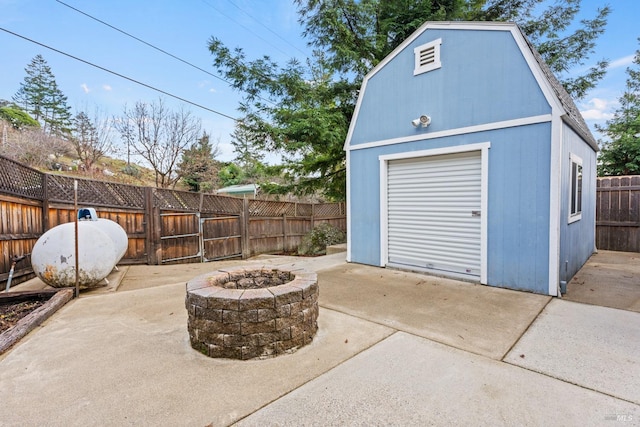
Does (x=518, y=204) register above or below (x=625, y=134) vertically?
below

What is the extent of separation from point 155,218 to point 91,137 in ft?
28.0

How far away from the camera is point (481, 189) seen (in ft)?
15.3

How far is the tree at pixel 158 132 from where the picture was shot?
11.7 meters

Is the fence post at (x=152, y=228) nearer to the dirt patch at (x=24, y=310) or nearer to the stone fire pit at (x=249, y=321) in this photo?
the dirt patch at (x=24, y=310)

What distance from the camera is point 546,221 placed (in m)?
4.07

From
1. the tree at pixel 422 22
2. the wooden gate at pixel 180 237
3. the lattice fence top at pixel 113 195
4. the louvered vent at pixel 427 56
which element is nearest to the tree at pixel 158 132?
the lattice fence top at pixel 113 195

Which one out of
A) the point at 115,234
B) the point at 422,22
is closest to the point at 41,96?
the point at 115,234

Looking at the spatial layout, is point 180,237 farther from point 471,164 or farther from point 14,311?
point 471,164

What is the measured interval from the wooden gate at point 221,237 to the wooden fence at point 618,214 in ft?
33.1

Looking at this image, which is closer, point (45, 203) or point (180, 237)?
point (45, 203)

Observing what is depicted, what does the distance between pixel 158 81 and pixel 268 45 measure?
141 inches

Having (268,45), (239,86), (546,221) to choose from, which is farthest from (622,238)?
(268,45)

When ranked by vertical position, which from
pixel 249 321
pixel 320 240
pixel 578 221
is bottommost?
pixel 320 240

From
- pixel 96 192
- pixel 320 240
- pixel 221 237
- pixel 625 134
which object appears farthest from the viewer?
pixel 625 134
